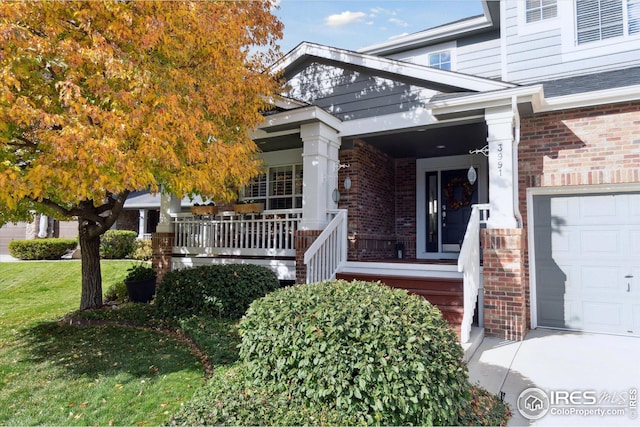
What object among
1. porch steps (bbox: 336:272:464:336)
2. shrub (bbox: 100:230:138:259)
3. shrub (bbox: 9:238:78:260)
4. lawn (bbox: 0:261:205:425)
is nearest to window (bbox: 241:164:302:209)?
porch steps (bbox: 336:272:464:336)

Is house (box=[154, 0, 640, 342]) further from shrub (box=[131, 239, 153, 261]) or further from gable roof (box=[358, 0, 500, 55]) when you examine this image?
shrub (box=[131, 239, 153, 261])

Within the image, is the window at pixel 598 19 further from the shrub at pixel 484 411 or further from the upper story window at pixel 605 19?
the shrub at pixel 484 411

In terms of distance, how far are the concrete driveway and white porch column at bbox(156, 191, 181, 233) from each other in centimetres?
737

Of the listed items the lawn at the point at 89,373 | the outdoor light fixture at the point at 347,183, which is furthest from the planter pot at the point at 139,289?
the outdoor light fixture at the point at 347,183

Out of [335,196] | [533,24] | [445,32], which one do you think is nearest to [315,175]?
[335,196]

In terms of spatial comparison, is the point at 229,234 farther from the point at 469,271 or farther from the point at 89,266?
the point at 469,271

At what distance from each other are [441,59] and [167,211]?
28.0 ft

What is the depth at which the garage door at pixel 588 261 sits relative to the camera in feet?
20.2

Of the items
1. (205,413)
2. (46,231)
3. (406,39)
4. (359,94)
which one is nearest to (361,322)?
(205,413)

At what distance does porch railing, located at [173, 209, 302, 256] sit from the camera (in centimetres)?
826

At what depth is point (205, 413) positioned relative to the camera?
A: 9.55ft

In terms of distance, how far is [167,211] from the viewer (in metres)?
9.60

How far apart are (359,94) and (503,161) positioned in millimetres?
3265

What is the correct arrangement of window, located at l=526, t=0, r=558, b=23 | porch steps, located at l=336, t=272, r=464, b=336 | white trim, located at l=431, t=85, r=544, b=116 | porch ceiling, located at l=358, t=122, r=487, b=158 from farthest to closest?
1. window, located at l=526, t=0, r=558, b=23
2. porch ceiling, located at l=358, t=122, r=487, b=158
3. white trim, located at l=431, t=85, r=544, b=116
4. porch steps, located at l=336, t=272, r=464, b=336
